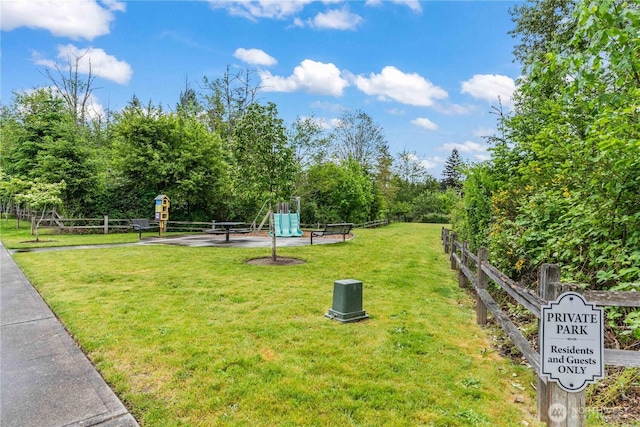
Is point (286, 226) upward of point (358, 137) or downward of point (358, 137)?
downward

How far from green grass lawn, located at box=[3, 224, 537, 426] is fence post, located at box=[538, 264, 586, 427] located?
1.08ft

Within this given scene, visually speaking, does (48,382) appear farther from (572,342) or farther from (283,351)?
(572,342)

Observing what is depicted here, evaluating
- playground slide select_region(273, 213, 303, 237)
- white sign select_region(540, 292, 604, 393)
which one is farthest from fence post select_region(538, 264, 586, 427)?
playground slide select_region(273, 213, 303, 237)

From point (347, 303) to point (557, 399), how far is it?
2889 millimetres

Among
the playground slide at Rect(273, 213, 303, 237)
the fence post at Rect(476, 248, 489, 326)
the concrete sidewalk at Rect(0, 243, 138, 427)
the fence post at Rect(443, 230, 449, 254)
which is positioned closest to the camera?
the concrete sidewalk at Rect(0, 243, 138, 427)

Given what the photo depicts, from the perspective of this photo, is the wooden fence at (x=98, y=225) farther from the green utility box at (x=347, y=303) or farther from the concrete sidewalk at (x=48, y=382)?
the green utility box at (x=347, y=303)

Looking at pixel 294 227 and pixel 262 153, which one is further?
pixel 294 227

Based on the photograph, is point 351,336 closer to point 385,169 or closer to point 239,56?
point 239,56

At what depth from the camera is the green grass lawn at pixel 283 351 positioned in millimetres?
2807

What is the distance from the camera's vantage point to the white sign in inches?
85.8

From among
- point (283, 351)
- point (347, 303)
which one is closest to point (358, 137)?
point (347, 303)

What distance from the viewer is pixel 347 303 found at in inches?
197

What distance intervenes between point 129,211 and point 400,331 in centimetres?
1903

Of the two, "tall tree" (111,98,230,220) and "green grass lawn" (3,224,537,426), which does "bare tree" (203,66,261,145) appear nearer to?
"tall tree" (111,98,230,220)
